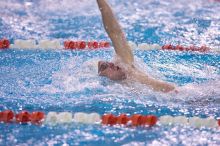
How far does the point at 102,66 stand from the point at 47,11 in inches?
143

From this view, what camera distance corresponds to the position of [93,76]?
15.4 ft

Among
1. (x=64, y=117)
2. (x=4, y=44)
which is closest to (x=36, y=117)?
(x=64, y=117)

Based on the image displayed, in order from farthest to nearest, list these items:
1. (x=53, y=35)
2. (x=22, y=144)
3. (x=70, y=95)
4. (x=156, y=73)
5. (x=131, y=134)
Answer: (x=53, y=35), (x=156, y=73), (x=70, y=95), (x=131, y=134), (x=22, y=144)

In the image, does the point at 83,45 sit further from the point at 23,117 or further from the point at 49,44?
the point at 23,117

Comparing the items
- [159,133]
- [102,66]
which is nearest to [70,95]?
[102,66]

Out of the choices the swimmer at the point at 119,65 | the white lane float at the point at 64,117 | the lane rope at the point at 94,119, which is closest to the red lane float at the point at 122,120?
the lane rope at the point at 94,119

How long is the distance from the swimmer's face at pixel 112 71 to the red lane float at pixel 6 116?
1.07 m

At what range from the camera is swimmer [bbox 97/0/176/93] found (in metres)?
4.32

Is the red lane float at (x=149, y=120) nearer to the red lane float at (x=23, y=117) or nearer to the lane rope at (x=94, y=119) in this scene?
the lane rope at (x=94, y=119)

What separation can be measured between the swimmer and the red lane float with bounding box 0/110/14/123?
107 centimetres

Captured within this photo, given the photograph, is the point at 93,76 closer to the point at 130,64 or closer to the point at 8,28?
the point at 130,64

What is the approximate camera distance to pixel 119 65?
4438 millimetres

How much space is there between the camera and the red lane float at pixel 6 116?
3621 mm

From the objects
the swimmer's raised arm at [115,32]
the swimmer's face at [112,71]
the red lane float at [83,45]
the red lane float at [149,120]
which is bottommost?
the red lane float at [149,120]
